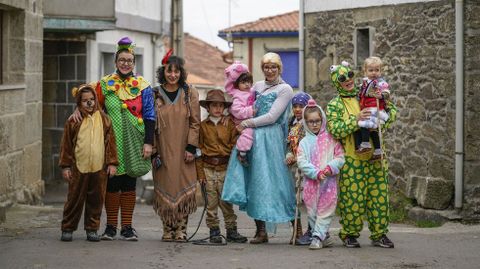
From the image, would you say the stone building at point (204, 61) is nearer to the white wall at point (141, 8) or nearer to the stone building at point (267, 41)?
the stone building at point (267, 41)

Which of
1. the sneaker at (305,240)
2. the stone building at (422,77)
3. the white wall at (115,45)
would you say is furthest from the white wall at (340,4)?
the sneaker at (305,240)

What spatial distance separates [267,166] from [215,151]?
0.51m

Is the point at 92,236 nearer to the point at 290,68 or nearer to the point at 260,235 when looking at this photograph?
the point at 260,235

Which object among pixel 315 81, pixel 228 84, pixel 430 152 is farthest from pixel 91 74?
pixel 228 84

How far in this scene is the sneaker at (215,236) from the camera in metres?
9.59

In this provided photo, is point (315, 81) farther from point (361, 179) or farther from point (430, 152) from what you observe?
point (361, 179)

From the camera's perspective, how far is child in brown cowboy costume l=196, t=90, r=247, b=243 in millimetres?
9680

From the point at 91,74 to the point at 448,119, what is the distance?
877cm

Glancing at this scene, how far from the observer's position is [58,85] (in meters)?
20.0

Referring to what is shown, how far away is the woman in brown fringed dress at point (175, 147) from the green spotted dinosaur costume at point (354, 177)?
4.46 ft

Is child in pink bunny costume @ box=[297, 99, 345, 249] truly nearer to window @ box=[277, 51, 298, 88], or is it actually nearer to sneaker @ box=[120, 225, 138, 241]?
sneaker @ box=[120, 225, 138, 241]

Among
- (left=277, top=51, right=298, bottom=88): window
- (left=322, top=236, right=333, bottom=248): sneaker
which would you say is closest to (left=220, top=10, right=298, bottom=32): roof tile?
(left=277, top=51, right=298, bottom=88): window

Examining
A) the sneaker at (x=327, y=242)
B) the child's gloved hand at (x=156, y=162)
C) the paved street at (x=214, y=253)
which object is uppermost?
the child's gloved hand at (x=156, y=162)

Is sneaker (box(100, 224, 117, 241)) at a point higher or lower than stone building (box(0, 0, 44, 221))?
lower
